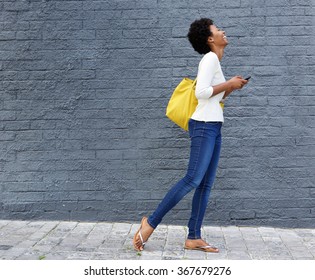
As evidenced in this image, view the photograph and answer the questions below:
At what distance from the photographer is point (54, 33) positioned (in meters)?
5.81

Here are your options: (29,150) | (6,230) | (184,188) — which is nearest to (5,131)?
(29,150)

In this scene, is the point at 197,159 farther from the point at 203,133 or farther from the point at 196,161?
the point at 203,133

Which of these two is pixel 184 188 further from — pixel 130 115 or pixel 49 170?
pixel 49 170

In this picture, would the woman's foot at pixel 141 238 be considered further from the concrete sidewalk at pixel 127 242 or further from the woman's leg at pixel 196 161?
the woman's leg at pixel 196 161

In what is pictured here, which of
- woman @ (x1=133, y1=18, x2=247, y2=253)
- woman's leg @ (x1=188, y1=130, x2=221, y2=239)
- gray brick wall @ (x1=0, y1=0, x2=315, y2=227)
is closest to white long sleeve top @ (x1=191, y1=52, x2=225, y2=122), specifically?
woman @ (x1=133, y1=18, x2=247, y2=253)

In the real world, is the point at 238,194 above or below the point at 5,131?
below

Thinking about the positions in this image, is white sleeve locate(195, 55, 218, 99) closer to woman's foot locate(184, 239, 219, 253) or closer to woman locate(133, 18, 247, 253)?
woman locate(133, 18, 247, 253)

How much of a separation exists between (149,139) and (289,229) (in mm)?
1671

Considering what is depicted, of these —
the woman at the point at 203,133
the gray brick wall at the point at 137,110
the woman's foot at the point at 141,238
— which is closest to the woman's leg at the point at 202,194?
the woman at the point at 203,133

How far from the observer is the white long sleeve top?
15.2 ft

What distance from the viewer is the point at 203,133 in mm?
4688

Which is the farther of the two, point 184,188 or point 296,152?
point 296,152

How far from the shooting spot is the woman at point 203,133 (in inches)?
184

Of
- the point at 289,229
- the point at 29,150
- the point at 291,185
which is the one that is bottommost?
the point at 289,229
